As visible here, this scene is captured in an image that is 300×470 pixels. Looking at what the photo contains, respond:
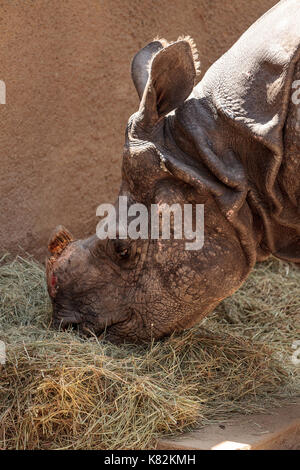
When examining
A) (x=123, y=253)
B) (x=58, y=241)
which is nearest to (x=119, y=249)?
(x=123, y=253)

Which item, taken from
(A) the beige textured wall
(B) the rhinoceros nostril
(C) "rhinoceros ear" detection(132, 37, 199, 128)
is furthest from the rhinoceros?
(A) the beige textured wall

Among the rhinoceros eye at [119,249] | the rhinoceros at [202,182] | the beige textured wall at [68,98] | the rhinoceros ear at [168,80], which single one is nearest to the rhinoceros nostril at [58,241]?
the rhinoceros at [202,182]

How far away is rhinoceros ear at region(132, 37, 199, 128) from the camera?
3434 millimetres

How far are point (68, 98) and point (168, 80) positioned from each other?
6.33ft

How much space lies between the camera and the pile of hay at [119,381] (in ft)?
10.3

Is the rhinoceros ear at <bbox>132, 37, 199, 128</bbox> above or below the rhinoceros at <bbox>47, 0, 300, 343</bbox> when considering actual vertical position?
above

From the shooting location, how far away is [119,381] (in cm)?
336

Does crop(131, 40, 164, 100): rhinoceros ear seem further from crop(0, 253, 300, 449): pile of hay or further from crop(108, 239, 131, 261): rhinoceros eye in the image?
crop(0, 253, 300, 449): pile of hay

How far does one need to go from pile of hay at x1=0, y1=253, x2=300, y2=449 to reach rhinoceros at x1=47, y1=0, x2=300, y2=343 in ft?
0.72

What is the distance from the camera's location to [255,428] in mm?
3299

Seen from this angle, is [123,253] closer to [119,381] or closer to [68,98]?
[119,381]

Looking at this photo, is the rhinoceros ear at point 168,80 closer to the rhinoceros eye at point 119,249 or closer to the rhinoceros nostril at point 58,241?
the rhinoceros eye at point 119,249

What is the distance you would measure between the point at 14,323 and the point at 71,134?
162 centimetres
